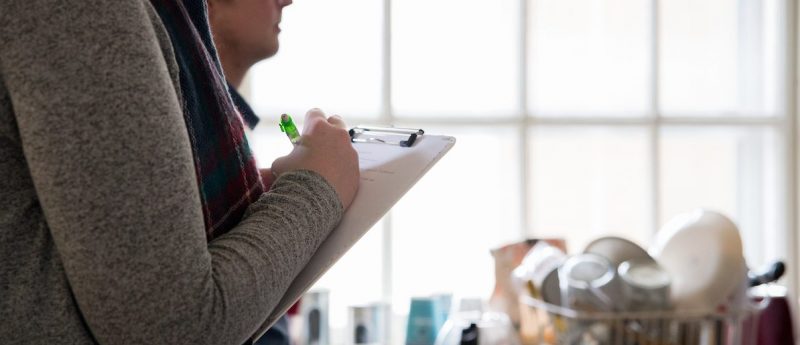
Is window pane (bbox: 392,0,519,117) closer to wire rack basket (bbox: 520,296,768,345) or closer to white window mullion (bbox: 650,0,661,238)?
white window mullion (bbox: 650,0,661,238)

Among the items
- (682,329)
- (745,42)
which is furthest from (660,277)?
(745,42)

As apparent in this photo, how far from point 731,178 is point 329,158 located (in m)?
1.74

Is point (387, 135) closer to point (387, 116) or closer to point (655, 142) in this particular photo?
point (387, 116)

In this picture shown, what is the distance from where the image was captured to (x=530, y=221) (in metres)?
2.22

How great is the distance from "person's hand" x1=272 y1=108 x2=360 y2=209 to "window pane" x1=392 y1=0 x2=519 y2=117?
4.22ft

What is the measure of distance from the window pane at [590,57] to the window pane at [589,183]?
0.18ft

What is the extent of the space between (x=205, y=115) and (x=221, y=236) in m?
0.10

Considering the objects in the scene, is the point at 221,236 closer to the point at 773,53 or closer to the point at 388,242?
the point at 388,242

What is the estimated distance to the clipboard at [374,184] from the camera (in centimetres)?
82

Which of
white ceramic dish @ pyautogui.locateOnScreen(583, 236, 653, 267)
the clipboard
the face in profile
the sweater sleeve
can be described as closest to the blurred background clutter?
white ceramic dish @ pyautogui.locateOnScreen(583, 236, 653, 267)

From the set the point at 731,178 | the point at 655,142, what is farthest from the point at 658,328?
the point at 731,178

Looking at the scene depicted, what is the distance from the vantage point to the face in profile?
3.64ft

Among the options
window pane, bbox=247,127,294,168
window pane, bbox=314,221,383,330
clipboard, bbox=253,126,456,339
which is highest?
clipboard, bbox=253,126,456,339

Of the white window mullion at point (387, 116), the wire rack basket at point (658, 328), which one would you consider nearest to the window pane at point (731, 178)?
the white window mullion at point (387, 116)
